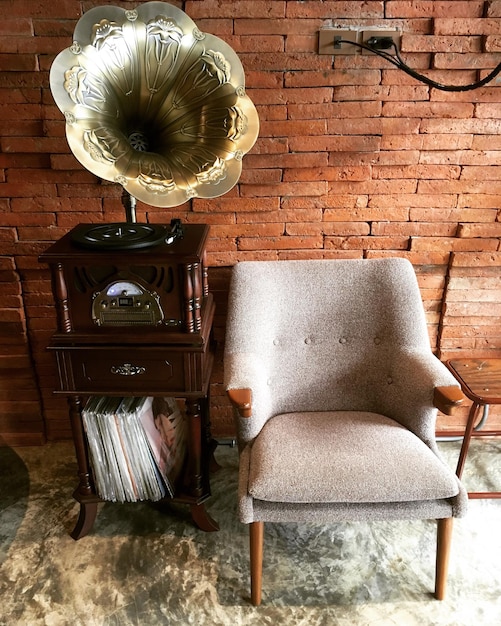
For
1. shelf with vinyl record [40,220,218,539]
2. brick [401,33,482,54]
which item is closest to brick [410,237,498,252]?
brick [401,33,482,54]

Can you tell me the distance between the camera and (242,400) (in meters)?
1.67

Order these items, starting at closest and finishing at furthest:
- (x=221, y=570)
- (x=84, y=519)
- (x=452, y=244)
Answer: (x=221, y=570)
(x=84, y=519)
(x=452, y=244)

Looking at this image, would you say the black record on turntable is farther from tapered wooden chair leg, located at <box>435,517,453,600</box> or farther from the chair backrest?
tapered wooden chair leg, located at <box>435,517,453,600</box>

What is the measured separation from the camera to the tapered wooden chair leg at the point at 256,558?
66.4 inches

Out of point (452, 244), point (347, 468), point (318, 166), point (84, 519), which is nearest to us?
point (347, 468)

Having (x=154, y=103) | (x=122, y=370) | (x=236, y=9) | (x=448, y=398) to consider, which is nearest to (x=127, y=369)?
(x=122, y=370)

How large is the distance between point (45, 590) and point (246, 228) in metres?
1.48

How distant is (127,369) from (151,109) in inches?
33.3

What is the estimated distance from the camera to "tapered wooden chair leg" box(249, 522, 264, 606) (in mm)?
1686

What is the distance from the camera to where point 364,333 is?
2078 millimetres

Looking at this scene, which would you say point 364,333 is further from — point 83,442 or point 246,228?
point 83,442

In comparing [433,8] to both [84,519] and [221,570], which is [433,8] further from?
[84,519]

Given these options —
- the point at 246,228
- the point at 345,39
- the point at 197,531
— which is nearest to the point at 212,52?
the point at 345,39

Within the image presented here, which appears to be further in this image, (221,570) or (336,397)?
(336,397)
